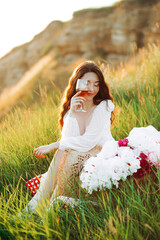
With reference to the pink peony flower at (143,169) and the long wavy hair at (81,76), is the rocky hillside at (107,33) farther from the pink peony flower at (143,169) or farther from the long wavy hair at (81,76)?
the pink peony flower at (143,169)

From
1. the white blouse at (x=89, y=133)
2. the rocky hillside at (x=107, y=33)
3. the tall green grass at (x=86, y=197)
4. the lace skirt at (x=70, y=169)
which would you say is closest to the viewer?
the tall green grass at (x=86, y=197)

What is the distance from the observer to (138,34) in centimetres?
1752

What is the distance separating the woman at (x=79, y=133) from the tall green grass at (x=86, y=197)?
278mm

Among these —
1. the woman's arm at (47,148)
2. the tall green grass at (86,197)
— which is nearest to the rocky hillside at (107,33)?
the tall green grass at (86,197)

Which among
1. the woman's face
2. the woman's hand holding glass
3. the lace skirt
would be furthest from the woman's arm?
the woman's face

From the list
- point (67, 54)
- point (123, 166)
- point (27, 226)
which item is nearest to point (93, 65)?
point (123, 166)

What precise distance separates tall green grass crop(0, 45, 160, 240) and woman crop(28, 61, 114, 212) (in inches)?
11.0

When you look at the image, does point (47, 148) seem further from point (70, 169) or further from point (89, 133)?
point (89, 133)

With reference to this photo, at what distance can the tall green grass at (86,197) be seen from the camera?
65.0 inches

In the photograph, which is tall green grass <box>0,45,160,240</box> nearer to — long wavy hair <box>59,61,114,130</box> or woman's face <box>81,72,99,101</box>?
long wavy hair <box>59,61,114,130</box>

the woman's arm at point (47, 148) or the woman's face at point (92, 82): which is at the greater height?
the woman's face at point (92, 82)

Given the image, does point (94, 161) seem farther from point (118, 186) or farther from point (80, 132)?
point (80, 132)

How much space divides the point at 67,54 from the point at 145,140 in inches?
725

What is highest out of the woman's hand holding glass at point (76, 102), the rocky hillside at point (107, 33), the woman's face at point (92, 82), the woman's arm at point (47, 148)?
the rocky hillside at point (107, 33)
